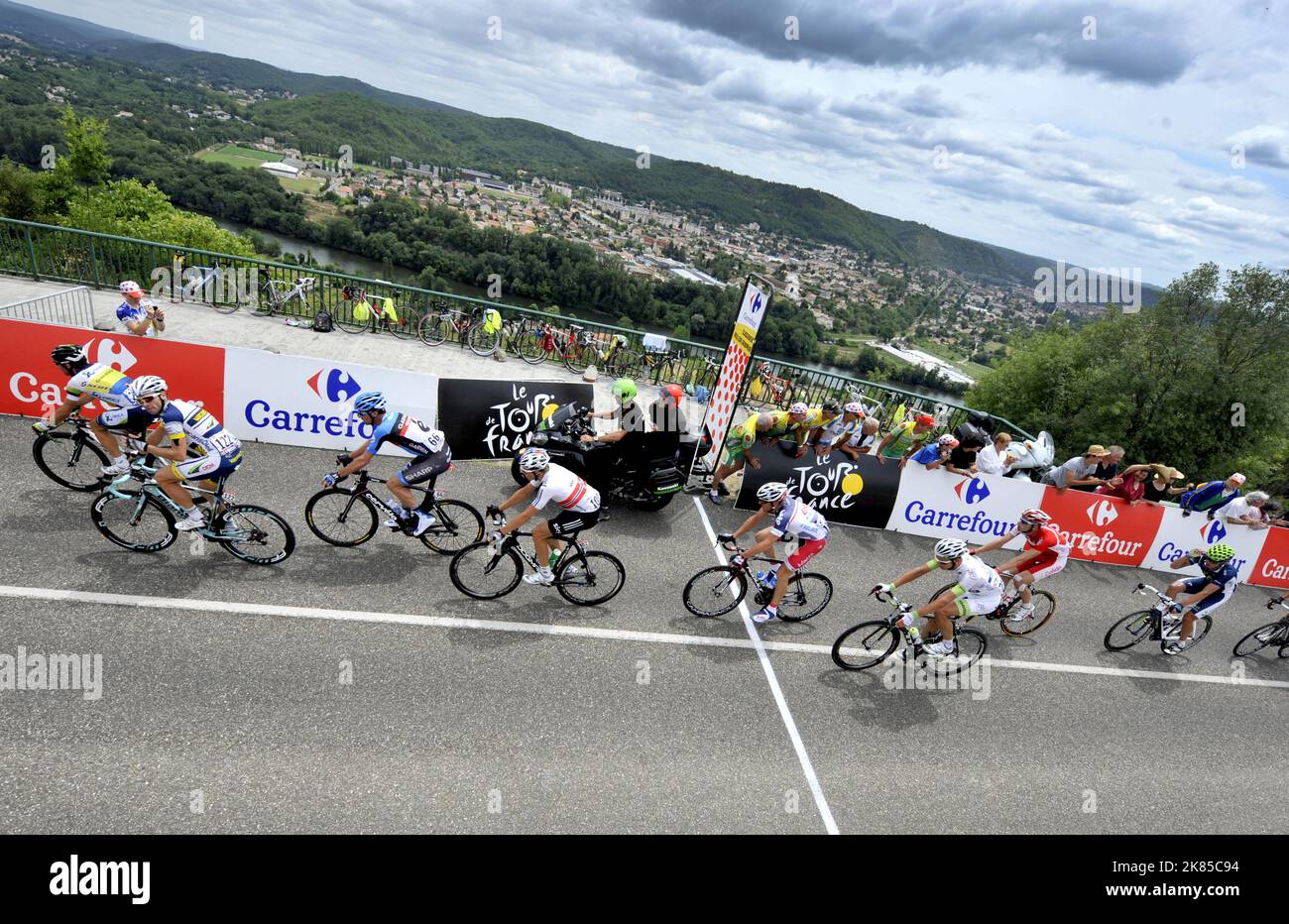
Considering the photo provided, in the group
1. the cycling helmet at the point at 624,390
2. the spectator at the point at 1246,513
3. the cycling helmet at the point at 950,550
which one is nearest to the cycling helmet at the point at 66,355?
the cycling helmet at the point at 624,390

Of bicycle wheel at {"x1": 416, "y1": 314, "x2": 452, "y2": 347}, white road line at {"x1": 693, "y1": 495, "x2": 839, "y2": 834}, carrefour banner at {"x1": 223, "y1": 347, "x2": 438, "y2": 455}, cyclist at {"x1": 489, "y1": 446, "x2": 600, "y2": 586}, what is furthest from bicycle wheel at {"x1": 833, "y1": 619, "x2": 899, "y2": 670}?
bicycle wheel at {"x1": 416, "y1": 314, "x2": 452, "y2": 347}

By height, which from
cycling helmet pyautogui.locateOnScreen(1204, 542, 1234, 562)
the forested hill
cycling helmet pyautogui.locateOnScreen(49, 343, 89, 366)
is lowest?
cycling helmet pyautogui.locateOnScreen(1204, 542, 1234, 562)

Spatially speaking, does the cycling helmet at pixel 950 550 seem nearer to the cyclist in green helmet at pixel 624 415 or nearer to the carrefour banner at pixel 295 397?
the cyclist in green helmet at pixel 624 415

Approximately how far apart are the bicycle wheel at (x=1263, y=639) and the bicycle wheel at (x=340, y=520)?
12105mm

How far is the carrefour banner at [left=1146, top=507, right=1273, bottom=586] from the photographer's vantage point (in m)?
11.3

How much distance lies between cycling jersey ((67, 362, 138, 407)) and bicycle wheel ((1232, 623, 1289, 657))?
569 inches

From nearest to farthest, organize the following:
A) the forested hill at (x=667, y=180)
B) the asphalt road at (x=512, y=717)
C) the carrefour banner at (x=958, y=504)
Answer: the asphalt road at (x=512, y=717) → the carrefour banner at (x=958, y=504) → the forested hill at (x=667, y=180)

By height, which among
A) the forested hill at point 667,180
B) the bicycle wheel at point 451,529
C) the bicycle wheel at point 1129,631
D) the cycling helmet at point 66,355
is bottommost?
the bicycle wheel at point 1129,631

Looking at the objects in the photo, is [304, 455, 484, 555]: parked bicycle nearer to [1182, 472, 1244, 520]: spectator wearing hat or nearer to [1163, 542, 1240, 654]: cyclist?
[1163, 542, 1240, 654]: cyclist

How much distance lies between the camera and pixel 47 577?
581 centimetres

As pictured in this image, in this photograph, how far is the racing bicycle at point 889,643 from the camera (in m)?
6.80
